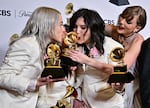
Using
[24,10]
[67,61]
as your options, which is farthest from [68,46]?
[24,10]

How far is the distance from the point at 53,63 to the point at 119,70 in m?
0.26

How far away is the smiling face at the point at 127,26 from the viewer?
1599mm

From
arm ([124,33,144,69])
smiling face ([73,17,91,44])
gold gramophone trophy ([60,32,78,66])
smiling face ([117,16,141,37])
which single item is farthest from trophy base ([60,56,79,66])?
smiling face ([117,16,141,37])

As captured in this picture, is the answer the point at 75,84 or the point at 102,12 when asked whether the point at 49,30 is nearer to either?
the point at 75,84

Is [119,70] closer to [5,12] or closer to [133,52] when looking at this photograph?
[133,52]

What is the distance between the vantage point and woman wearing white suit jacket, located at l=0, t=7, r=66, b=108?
4.21 ft

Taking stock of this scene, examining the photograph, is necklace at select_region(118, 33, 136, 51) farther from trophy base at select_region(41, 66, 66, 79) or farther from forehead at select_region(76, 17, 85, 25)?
trophy base at select_region(41, 66, 66, 79)

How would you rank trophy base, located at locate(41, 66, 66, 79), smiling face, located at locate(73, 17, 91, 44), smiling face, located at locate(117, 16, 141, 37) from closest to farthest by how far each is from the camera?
trophy base, located at locate(41, 66, 66, 79), smiling face, located at locate(73, 17, 91, 44), smiling face, located at locate(117, 16, 141, 37)

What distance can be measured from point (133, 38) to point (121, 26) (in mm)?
85

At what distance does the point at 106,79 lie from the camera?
4.88 feet

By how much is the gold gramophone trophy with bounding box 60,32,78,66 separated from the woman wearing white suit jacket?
6 centimetres

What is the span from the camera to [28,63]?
1.31 m

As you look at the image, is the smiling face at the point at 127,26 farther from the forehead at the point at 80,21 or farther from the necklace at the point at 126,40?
the forehead at the point at 80,21

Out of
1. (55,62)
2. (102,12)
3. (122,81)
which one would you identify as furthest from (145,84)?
(102,12)
